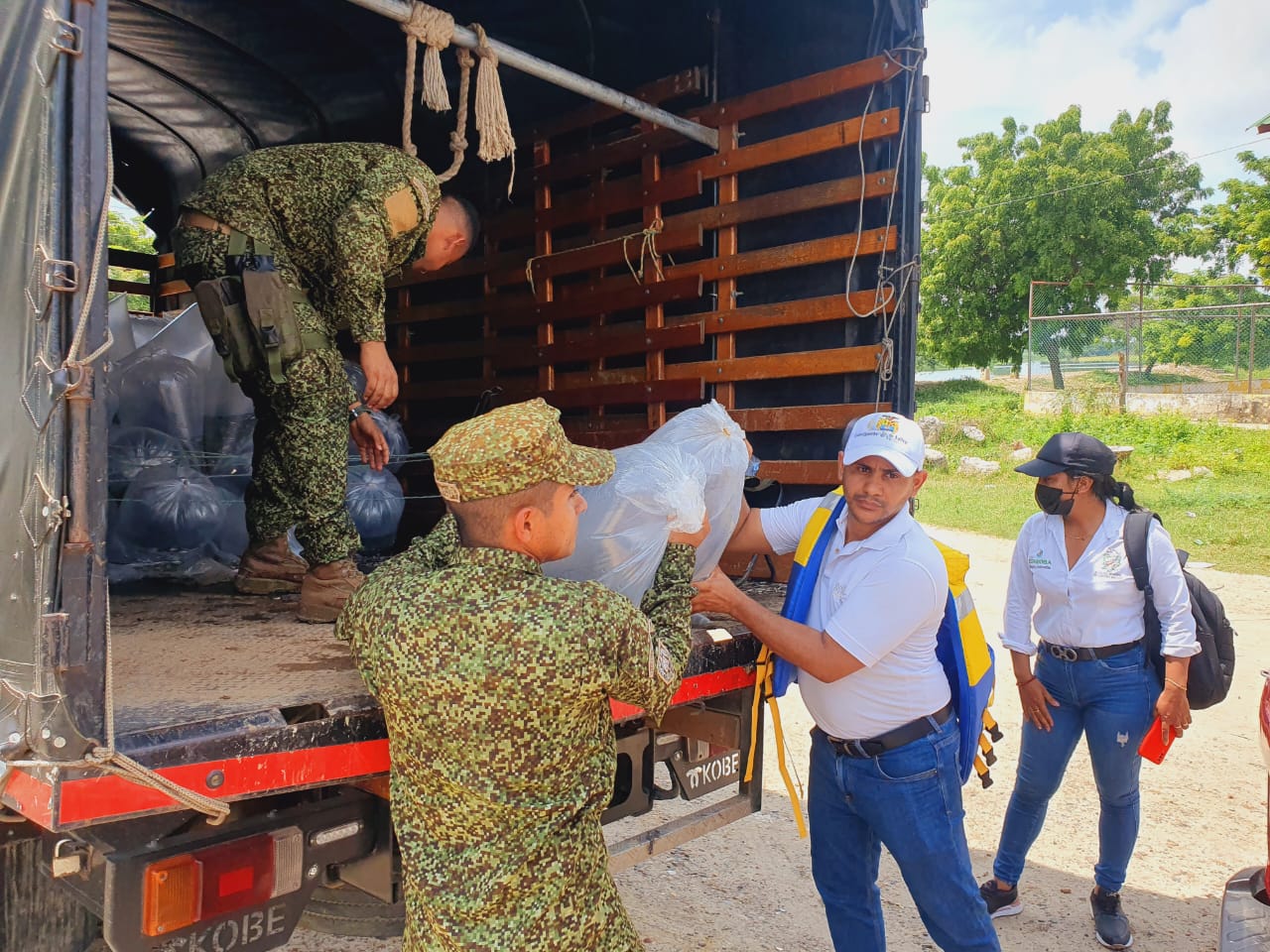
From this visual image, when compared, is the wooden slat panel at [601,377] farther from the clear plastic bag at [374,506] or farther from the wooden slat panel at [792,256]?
the clear plastic bag at [374,506]

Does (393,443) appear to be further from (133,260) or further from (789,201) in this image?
(133,260)

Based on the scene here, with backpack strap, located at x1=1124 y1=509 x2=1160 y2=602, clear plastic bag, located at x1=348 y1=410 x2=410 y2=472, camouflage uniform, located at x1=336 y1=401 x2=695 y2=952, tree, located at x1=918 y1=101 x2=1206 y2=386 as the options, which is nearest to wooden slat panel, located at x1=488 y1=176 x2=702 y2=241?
clear plastic bag, located at x1=348 y1=410 x2=410 y2=472

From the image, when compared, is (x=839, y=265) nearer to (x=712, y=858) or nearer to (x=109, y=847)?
(x=712, y=858)

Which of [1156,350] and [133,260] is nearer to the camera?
[133,260]

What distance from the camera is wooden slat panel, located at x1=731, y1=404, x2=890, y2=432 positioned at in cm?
282

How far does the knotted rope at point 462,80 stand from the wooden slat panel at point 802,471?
1272 mm

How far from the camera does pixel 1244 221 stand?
1905 centimetres

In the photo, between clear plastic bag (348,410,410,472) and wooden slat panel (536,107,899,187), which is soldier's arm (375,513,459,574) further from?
clear plastic bag (348,410,410,472)

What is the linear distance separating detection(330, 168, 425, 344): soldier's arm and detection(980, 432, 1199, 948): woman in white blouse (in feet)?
6.30

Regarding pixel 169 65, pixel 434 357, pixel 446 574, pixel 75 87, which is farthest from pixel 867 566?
pixel 169 65

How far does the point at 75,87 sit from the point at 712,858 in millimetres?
2877

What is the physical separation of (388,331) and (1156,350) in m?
14.6

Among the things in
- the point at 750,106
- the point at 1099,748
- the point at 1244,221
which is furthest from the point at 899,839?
the point at 1244,221

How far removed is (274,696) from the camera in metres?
1.65
